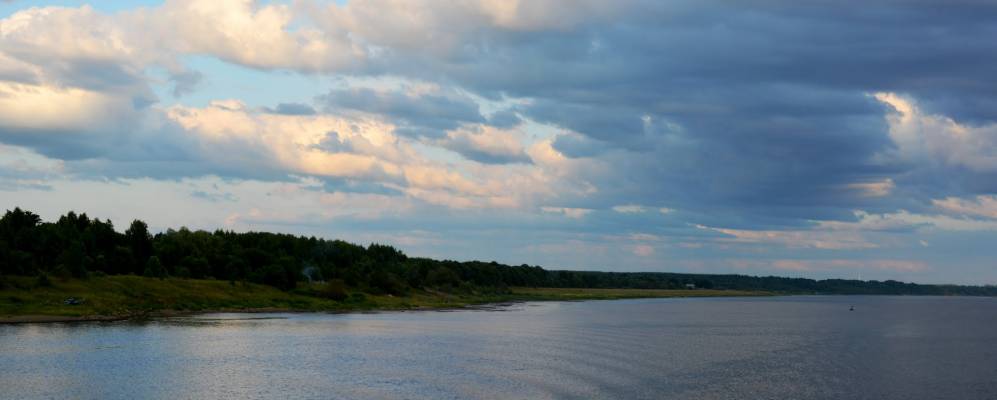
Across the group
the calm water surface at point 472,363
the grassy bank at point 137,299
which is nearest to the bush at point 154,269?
the grassy bank at point 137,299

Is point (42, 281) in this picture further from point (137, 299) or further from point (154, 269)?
point (154, 269)

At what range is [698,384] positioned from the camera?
70.2 meters

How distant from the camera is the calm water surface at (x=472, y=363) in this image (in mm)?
64875

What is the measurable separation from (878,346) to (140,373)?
86107 millimetres

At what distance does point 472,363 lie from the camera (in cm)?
8300

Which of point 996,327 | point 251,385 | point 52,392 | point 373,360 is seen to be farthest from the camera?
point 996,327

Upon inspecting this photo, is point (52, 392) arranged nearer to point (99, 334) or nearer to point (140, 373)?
point (140, 373)

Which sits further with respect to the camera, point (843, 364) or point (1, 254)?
point (1, 254)

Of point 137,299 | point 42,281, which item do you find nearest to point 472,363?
point 137,299

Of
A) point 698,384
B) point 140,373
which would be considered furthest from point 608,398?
point 140,373

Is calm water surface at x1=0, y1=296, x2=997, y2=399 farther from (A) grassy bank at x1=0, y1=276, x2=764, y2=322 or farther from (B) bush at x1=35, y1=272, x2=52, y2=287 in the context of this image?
(B) bush at x1=35, y1=272, x2=52, y2=287

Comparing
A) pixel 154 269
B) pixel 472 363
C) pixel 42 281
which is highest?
pixel 154 269

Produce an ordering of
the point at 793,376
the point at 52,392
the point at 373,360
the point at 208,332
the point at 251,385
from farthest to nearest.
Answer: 1. the point at 208,332
2. the point at 373,360
3. the point at 793,376
4. the point at 251,385
5. the point at 52,392

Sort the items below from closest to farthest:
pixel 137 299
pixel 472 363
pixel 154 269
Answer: pixel 472 363 → pixel 137 299 → pixel 154 269
